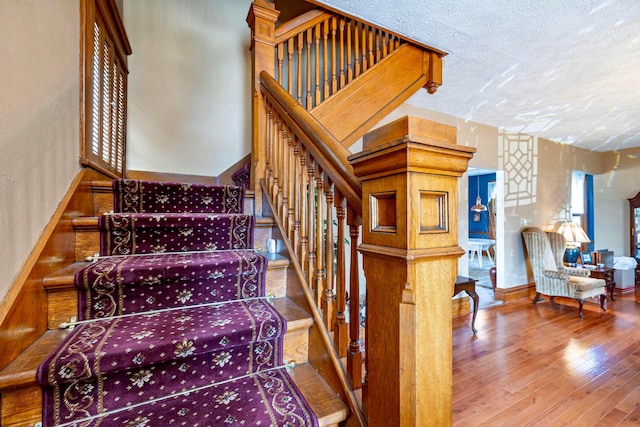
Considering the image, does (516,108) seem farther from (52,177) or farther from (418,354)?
(52,177)

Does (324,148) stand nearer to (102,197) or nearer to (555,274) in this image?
(102,197)

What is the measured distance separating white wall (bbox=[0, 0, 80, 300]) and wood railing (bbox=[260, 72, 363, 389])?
0.87 meters

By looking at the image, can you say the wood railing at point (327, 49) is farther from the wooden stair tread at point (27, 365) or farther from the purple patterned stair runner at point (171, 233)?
the wooden stair tread at point (27, 365)

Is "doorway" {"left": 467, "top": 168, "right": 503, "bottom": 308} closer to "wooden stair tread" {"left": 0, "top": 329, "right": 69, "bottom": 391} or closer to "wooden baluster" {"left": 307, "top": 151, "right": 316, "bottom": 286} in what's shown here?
"wooden baluster" {"left": 307, "top": 151, "right": 316, "bottom": 286}

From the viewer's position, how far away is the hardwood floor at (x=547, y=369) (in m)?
1.90

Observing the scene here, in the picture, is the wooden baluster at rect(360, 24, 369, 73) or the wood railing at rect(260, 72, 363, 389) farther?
the wooden baluster at rect(360, 24, 369, 73)

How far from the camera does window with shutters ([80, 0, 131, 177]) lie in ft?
4.74

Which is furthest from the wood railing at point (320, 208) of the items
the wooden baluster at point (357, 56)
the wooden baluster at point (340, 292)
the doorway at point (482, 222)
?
the doorway at point (482, 222)

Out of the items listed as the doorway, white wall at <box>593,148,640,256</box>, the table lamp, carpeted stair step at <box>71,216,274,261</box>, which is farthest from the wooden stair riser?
white wall at <box>593,148,640,256</box>

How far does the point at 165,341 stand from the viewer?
0.89m

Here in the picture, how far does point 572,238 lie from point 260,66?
16.6ft

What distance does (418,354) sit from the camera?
0.63 meters

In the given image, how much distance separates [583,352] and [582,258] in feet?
9.23

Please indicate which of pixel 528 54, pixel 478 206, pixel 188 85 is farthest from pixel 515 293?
pixel 188 85
